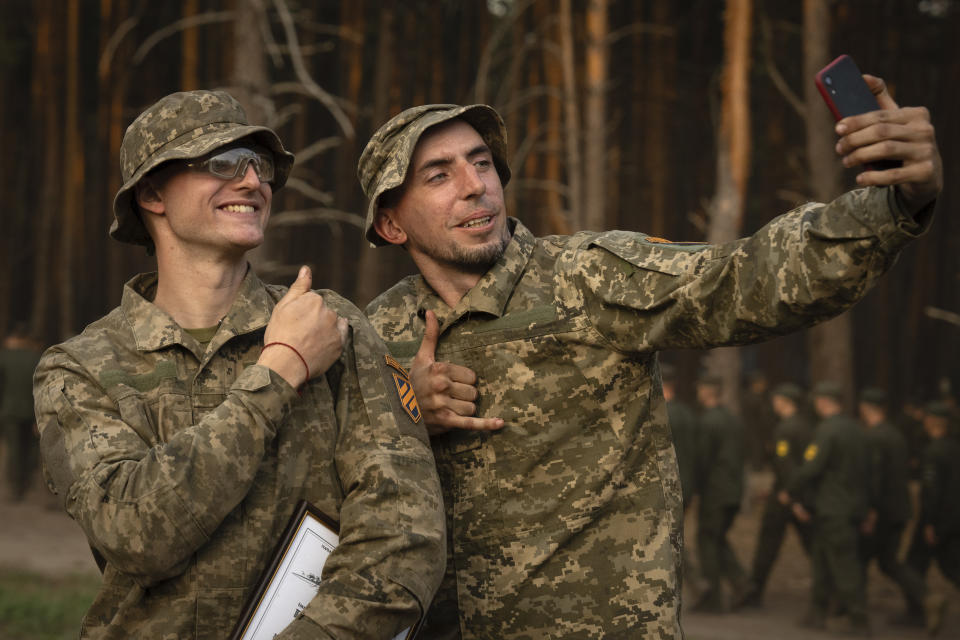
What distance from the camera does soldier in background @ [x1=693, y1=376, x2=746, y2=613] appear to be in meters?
10.1

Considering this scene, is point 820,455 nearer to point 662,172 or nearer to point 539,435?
point 539,435

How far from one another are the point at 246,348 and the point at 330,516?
0.47 metres

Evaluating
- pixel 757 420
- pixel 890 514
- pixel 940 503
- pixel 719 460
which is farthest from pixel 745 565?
pixel 757 420

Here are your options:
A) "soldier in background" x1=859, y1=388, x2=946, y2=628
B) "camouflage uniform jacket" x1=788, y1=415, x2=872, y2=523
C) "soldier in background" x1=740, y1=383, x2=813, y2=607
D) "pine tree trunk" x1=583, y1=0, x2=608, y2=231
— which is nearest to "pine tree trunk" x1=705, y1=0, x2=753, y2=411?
"pine tree trunk" x1=583, y1=0, x2=608, y2=231

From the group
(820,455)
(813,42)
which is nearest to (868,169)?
(820,455)

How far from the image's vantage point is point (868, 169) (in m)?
2.19

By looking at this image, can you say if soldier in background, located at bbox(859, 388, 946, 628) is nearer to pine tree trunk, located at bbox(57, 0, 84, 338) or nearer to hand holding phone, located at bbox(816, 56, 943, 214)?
hand holding phone, located at bbox(816, 56, 943, 214)

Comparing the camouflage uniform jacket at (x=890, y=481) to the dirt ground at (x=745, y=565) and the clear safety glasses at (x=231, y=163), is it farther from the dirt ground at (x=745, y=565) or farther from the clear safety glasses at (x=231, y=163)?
the clear safety glasses at (x=231, y=163)

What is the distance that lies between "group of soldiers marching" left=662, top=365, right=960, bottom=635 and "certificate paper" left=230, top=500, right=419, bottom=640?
25.8ft

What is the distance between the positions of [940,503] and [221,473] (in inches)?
351

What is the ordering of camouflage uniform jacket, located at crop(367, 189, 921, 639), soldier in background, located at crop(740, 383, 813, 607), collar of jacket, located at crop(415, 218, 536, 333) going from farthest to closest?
1. soldier in background, located at crop(740, 383, 813, 607)
2. collar of jacket, located at crop(415, 218, 536, 333)
3. camouflage uniform jacket, located at crop(367, 189, 921, 639)

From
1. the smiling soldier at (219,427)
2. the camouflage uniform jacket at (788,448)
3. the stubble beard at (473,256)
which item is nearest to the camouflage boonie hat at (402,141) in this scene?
the stubble beard at (473,256)

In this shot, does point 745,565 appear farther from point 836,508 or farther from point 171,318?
point 171,318

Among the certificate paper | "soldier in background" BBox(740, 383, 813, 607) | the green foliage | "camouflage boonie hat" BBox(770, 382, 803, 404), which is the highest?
the certificate paper
